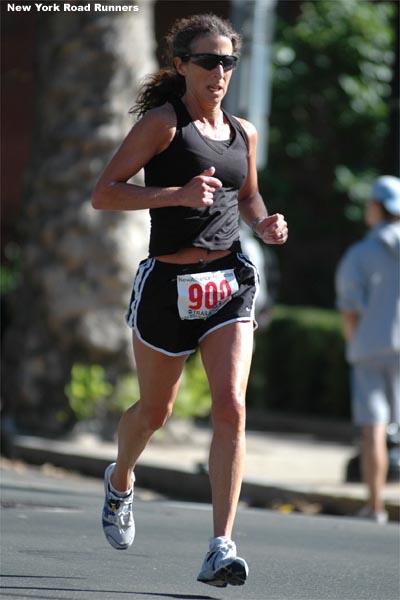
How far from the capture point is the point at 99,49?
41.4 ft

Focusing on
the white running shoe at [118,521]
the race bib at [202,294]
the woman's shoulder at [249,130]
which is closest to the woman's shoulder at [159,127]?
the woman's shoulder at [249,130]

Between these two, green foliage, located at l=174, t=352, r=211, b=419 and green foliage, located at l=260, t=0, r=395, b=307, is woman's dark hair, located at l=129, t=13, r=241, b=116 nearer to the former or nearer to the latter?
green foliage, located at l=174, t=352, r=211, b=419

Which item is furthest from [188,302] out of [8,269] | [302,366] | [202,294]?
[8,269]

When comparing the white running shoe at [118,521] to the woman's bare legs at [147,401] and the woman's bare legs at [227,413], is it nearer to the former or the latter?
the woman's bare legs at [147,401]

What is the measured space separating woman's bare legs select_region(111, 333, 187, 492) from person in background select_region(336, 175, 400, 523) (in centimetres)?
344

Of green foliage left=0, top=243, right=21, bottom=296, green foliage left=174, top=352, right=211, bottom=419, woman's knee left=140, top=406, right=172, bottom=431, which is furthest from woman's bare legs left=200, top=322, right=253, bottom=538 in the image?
green foliage left=0, top=243, right=21, bottom=296

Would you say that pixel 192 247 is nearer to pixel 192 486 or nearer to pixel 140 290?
pixel 140 290

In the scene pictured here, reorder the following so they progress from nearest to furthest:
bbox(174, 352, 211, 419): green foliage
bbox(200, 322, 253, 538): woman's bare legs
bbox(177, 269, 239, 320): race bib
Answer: bbox(200, 322, 253, 538): woman's bare legs < bbox(177, 269, 239, 320): race bib < bbox(174, 352, 211, 419): green foliage

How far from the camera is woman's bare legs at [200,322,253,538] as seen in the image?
5.26 m

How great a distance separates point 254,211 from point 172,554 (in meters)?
1.56

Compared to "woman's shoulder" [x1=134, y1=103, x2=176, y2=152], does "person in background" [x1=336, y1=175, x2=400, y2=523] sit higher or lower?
lower

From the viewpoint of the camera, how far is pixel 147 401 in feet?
18.4

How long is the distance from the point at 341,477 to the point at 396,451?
2.35 ft

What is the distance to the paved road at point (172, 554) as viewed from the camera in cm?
534
